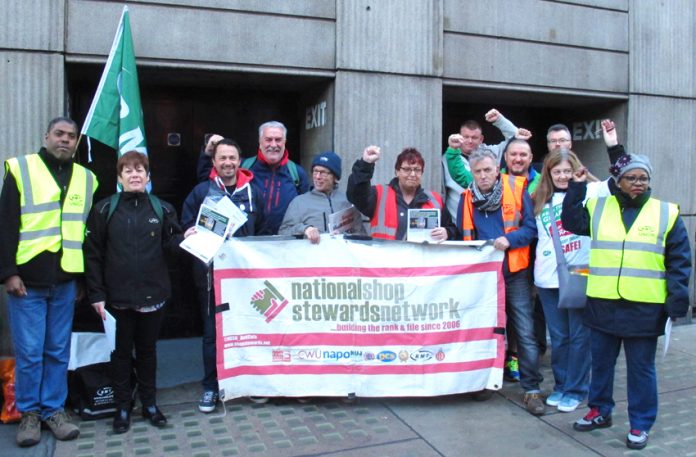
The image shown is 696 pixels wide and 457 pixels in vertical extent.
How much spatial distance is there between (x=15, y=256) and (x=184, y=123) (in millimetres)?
2763

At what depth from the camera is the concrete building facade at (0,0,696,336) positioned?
18.3ft

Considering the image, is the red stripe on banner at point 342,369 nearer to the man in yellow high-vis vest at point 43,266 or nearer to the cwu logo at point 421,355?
the cwu logo at point 421,355

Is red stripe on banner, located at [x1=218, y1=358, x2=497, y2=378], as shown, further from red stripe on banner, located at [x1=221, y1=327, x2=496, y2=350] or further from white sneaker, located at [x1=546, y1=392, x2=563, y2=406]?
white sneaker, located at [x1=546, y1=392, x2=563, y2=406]

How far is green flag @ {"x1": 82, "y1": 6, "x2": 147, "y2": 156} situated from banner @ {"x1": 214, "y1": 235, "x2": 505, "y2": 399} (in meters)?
1.26

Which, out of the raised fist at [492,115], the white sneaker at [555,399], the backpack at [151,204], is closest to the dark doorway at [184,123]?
the raised fist at [492,115]

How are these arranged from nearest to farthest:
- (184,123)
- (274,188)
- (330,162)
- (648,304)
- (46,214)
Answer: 1. (648,304)
2. (46,214)
3. (330,162)
4. (274,188)
5. (184,123)

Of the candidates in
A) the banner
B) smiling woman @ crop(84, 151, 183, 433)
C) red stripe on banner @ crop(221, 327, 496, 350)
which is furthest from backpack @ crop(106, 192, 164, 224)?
red stripe on banner @ crop(221, 327, 496, 350)

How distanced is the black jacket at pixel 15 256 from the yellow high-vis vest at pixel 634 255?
356cm

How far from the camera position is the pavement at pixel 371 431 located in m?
4.22

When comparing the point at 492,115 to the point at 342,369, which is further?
the point at 492,115

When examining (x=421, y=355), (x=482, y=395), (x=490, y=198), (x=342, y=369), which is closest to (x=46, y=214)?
(x=342, y=369)

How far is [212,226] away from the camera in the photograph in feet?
15.1

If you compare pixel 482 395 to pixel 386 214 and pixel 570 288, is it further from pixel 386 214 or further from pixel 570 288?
pixel 386 214

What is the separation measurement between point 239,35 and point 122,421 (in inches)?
136
